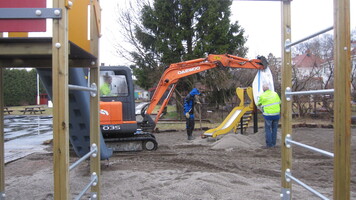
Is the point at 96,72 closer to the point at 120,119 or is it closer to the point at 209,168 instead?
the point at 209,168

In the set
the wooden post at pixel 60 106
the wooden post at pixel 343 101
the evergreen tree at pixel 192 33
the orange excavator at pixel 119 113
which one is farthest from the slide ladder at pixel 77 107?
the evergreen tree at pixel 192 33

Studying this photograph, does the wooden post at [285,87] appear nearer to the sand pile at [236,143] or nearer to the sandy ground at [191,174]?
the sandy ground at [191,174]

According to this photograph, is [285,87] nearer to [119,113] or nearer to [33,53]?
[33,53]

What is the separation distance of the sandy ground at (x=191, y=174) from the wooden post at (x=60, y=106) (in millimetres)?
2326

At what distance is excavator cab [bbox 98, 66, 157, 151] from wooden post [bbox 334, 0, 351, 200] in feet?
21.7

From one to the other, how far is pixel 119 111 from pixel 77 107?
4.47m

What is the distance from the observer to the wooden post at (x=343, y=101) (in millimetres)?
1885

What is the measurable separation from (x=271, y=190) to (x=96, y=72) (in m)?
2.90

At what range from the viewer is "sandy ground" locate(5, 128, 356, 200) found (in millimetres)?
→ 4393

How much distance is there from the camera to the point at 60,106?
6.84ft

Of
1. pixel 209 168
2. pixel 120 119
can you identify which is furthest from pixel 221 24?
pixel 209 168

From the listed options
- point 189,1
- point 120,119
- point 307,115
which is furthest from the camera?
point 189,1

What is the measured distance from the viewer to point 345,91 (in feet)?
6.23

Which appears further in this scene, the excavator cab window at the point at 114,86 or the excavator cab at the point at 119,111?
the excavator cab window at the point at 114,86
